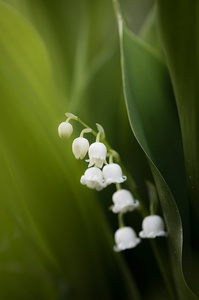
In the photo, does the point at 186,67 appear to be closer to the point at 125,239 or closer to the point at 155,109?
the point at 155,109

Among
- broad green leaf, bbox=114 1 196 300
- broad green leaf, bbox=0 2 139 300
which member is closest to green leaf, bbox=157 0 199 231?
broad green leaf, bbox=114 1 196 300

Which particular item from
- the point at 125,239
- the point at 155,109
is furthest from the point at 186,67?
the point at 125,239

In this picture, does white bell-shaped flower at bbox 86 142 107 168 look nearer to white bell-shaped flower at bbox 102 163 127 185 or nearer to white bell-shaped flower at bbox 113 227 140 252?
white bell-shaped flower at bbox 102 163 127 185

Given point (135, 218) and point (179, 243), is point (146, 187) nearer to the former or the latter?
point (135, 218)

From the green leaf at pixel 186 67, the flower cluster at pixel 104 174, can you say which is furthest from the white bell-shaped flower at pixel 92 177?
the green leaf at pixel 186 67

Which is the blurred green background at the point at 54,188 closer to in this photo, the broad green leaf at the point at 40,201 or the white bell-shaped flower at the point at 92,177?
the broad green leaf at the point at 40,201

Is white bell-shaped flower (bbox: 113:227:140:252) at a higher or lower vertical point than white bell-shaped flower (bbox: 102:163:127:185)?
lower
